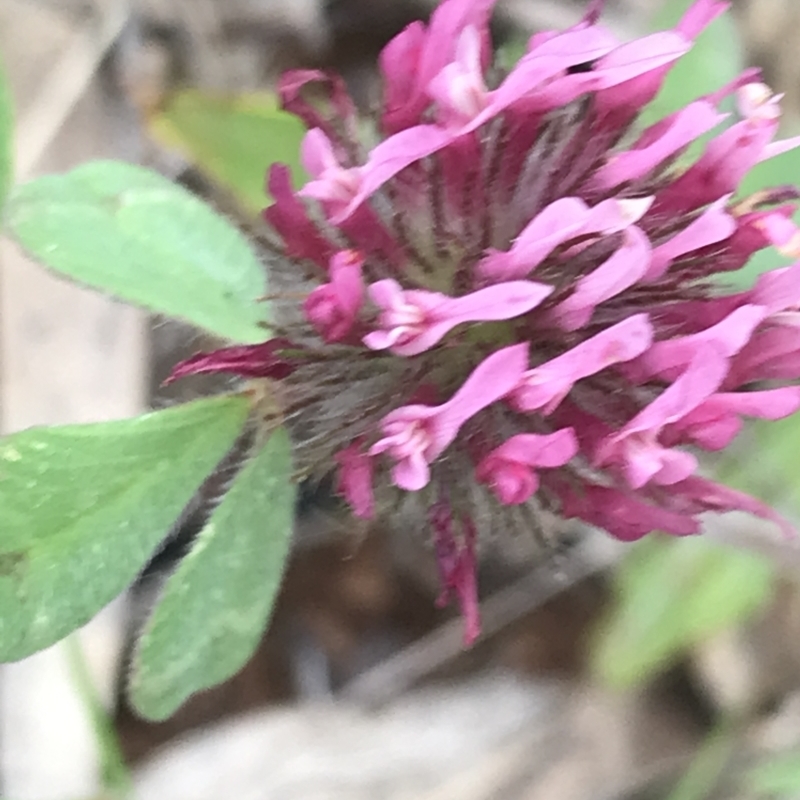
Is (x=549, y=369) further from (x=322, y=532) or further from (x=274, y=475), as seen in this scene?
(x=322, y=532)

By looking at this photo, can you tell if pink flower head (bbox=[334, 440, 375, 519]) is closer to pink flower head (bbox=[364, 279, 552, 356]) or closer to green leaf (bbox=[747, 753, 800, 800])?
pink flower head (bbox=[364, 279, 552, 356])

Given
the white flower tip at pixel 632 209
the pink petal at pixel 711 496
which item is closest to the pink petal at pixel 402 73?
the white flower tip at pixel 632 209

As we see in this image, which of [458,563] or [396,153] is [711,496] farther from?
[396,153]

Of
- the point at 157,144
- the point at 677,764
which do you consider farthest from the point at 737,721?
the point at 157,144

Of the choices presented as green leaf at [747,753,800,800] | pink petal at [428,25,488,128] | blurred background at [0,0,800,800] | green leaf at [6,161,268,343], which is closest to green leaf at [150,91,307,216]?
blurred background at [0,0,800,800]

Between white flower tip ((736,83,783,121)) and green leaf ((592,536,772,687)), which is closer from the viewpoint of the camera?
white flower tip ((736,83,783,121))

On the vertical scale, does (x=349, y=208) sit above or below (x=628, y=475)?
above

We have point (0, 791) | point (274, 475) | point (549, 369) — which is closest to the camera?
point (549, 369)
